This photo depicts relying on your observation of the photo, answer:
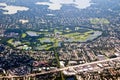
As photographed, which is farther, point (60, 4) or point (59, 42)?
point (60, 4)

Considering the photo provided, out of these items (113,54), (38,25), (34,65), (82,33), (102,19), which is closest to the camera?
(34,65)

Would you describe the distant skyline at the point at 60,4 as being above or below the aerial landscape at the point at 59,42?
below

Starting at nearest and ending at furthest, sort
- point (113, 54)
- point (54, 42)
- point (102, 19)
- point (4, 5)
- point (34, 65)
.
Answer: point (34, 65) → point (113, 54) → point (54, 42) → point (102, 19) → point (4, 5)

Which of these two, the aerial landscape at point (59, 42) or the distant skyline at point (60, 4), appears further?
the distant skyline at point (60, 4)

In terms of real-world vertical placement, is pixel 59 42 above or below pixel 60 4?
above

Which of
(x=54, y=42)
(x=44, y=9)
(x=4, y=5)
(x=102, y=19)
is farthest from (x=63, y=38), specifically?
(x=4, y=5)

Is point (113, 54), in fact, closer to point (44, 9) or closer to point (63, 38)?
point (63, 38)

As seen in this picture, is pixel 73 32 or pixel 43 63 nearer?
pixel 43 63

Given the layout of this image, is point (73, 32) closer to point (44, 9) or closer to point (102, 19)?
point (102, 19)
